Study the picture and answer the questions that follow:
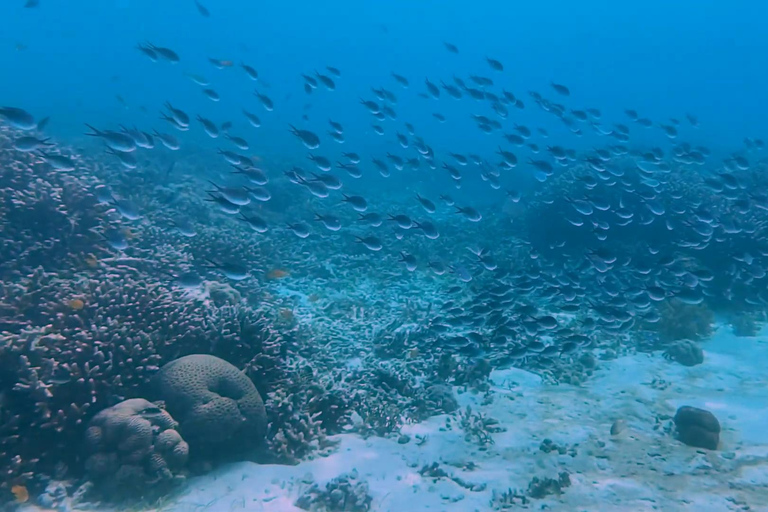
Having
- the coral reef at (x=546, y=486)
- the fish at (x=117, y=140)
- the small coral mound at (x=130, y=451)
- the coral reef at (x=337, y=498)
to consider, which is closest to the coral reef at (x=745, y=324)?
the coral reef at (x=546, y=486)

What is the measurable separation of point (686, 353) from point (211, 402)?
34.4ft

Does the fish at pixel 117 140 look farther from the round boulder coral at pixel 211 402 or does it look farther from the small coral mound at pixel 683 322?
the small coral mound at pixel 683 322

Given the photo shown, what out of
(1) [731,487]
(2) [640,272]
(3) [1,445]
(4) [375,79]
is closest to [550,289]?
(2) [640,272]

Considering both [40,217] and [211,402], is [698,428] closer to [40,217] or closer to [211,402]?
[211,402]

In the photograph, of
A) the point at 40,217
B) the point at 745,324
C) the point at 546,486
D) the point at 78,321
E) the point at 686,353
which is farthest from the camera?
the point at 745,324

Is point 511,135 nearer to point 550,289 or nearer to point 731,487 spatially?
point 550,289

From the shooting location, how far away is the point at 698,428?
24.9 feet

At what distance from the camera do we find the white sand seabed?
6164 millimetres

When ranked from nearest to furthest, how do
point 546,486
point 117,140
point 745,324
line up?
point 546,486, point 117,140, point 745,324

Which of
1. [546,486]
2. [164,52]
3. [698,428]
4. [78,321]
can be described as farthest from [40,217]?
[698,428]

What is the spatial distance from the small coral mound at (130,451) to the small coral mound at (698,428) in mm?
7863

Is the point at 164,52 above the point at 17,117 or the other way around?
above

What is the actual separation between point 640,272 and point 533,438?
5.27 meters

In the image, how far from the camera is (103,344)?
21.1ft
